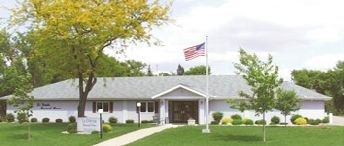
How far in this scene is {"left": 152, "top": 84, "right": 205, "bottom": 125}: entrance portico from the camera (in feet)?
169

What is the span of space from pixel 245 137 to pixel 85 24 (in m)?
14.8

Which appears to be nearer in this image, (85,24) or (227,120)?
(85,24)

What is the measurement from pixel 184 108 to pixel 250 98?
20652mm

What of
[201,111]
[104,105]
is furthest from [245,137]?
[104,105]

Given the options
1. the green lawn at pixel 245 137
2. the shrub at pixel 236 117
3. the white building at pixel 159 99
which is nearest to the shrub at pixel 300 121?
the white building at pixel 159 99

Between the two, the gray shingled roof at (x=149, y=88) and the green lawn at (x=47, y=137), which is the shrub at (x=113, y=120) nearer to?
the gray shingled roof at (x=149, y=88)

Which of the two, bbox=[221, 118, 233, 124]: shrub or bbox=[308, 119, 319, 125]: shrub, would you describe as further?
bbox=[221, 118, 233, 124]: shrub

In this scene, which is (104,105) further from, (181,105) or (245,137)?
(245,137)

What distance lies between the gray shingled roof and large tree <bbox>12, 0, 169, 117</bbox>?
977 centimetres

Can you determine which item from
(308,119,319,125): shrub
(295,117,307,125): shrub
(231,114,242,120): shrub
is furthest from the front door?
(308,119,319,125): shrub

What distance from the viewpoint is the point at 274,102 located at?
109ft

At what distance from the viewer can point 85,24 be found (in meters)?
41.2

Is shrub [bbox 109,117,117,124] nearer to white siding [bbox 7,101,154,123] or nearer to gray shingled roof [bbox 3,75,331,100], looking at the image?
white siding [bbox 7,101,154,123]

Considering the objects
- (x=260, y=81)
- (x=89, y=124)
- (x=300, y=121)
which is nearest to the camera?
(x=260, y=81)
